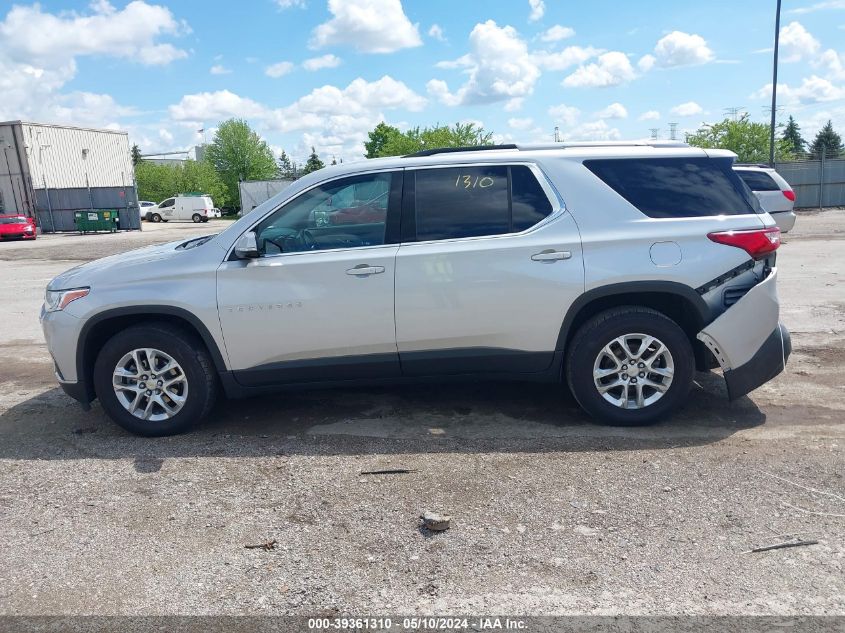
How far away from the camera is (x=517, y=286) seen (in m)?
4.53

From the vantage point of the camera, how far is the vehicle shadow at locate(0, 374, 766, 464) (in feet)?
14.8

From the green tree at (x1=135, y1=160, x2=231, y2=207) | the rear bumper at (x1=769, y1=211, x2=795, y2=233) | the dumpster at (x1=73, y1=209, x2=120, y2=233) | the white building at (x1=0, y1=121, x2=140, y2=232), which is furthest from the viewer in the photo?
the green tree at (x1=135, y1=160, x2=231, y2=207)

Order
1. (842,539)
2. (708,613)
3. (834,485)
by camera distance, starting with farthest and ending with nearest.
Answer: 1. (834,485)
2. (842,539)
3. (708,613)

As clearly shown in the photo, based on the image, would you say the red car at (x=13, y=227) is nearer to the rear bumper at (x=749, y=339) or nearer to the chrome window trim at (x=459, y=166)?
the chrome window trim at (x=459, y=166)

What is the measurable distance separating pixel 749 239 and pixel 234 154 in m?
81.9

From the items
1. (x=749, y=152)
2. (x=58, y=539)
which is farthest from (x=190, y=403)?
(x=749, y=152)

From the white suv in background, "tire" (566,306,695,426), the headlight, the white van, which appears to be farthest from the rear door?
the white van

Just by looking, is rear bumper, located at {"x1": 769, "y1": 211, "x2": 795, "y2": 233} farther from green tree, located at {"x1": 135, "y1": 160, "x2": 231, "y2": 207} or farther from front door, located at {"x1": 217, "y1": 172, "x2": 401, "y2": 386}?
green tree, located at {"x1": 135, "y1": 160, "x2": 231, "y2": 207}

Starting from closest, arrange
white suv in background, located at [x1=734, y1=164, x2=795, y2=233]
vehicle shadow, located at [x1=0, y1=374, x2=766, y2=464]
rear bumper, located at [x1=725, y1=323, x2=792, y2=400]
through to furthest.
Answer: vehicle shadow, located at [x1=0, y1=374, x2=766, y2=464], rear bumper, located at [x1=725, y1=323, x2=792, y2=400], white suv in background, located at [x1=734, y1=164, x2=795, y2=233]

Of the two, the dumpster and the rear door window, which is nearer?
the rear door window

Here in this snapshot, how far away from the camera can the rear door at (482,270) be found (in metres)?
4.53

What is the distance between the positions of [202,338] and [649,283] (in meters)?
3.08

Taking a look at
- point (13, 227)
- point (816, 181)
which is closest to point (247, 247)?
point (13, 227)

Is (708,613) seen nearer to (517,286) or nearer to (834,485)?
(834,485)
